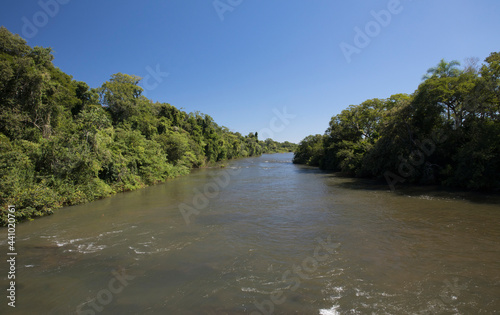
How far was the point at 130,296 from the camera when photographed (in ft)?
19.0

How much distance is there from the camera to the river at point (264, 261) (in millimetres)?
5402

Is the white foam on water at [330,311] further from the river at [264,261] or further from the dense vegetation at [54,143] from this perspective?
the dense vegetation at [54,143]

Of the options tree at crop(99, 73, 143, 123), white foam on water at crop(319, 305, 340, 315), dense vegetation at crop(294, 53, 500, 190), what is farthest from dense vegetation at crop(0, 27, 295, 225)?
dense vegetation at crop(294, 53, 500, 190)

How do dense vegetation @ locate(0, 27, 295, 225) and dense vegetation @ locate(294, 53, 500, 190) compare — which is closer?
dense vegetation @ locate(0, 27, 295, 225)

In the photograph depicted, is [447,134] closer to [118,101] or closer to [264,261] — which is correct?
[264,261]

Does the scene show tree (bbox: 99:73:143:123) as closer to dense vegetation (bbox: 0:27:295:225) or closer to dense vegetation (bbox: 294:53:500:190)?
dense vegetation (bbox: 0:27:295:225)

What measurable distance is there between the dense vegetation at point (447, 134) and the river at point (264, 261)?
522 cm

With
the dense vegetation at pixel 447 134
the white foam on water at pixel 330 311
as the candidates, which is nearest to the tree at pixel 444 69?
the dense vegetation at pixel 447 134

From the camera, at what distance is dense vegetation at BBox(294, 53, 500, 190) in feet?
54.7

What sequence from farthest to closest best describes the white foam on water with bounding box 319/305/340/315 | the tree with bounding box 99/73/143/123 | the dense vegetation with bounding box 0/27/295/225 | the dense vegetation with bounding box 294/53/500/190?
the tree with bounding box 99/73/143/123 < the dense vegetation with bounding box 294/53/500/190 < the dense vegetation with bounding box 0/27/295/225 < the white foam on water with bounding box 319/305/340/315

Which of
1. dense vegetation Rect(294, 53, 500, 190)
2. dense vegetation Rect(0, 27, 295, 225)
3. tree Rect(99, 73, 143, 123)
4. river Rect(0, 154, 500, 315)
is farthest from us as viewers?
tree Rect(99, 73, 143, 123)

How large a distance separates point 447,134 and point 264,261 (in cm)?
2204

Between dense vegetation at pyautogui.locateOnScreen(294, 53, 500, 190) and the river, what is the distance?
5.22 metres

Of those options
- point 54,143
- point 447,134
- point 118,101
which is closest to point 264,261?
point 54,143
